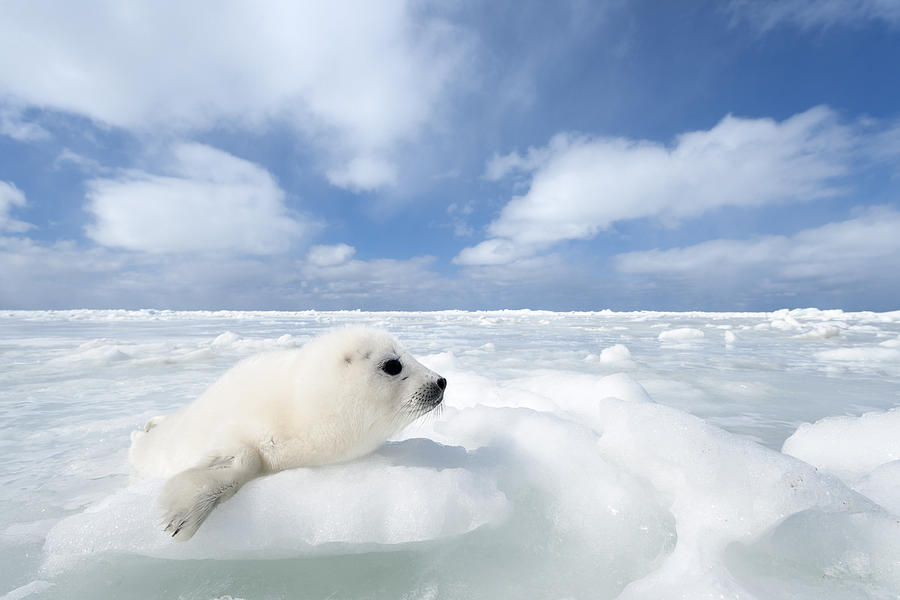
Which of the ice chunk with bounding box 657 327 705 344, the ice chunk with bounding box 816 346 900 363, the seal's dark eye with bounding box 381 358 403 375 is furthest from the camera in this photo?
the ice chunk with bounding box 657 327 705 344

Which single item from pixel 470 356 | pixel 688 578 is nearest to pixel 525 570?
pixel 688 578

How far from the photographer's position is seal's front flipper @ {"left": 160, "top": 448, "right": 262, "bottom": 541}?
130 centimetres

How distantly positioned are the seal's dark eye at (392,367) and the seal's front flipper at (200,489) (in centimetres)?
59

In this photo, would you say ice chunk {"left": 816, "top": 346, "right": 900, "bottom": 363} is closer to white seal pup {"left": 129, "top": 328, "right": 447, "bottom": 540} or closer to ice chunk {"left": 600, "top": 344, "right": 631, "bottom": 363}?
ice chunk {"left": 600, "top": 344, "right": 631, "bottom": 363}

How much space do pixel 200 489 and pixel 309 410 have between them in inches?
17.0

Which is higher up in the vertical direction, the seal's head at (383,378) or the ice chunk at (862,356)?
the seal's head at (383,378)

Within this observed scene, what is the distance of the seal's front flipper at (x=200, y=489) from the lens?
4.26ft

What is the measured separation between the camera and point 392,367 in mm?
1919

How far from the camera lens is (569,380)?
3.72 meters

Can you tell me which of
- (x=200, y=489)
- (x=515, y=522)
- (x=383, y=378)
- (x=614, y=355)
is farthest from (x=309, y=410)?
(x=614, y=355)

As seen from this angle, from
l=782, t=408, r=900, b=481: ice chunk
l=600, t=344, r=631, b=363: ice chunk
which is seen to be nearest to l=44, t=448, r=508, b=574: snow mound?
l=782, t=408, r=900, b=481: ice chunk

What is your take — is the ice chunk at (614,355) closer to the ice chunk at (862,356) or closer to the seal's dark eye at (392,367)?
the ice chunk at (862,356)

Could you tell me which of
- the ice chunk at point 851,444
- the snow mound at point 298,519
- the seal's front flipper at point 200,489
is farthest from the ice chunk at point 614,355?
the seal's front flipper at point 200,489

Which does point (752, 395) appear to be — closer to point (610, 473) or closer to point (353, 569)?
point (610, 473)
